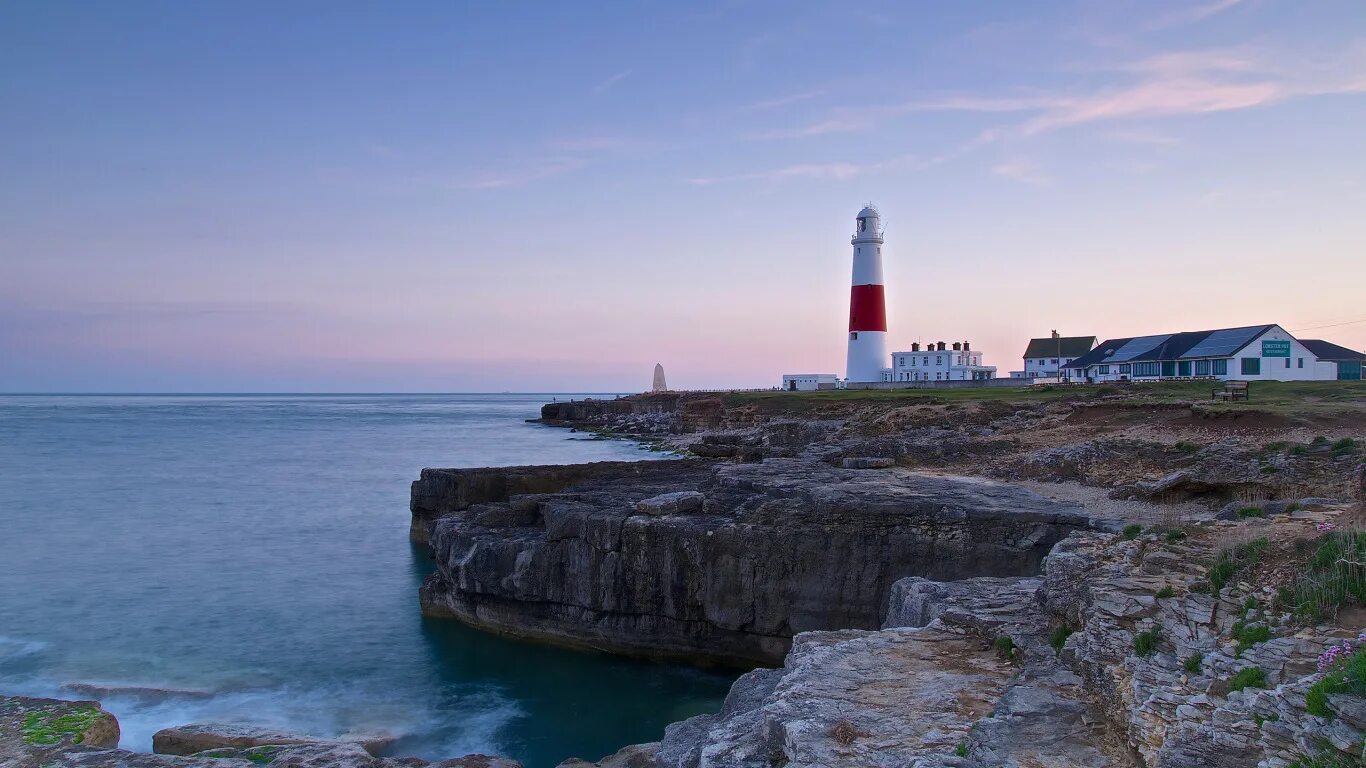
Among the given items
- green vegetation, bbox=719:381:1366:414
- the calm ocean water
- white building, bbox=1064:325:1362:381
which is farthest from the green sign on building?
the calm ocean water

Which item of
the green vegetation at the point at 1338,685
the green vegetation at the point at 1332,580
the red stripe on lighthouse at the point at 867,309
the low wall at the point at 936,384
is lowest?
the green vegetation at the point at 1338,685

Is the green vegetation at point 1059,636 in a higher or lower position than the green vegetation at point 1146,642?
lower

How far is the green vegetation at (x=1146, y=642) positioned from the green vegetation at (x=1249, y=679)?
98 cm

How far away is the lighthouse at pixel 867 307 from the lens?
186 ft

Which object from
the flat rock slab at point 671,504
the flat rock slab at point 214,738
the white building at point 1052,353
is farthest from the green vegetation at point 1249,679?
the white building at point 1052,353

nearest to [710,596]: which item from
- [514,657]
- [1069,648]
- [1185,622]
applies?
[514,657]

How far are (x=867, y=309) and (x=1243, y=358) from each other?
23.6 meters

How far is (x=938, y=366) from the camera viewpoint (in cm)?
6919

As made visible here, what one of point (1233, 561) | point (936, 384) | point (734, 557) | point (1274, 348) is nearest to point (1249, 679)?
point (1233, 561)

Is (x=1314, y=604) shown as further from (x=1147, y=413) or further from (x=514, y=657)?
(x=1147, y=413)

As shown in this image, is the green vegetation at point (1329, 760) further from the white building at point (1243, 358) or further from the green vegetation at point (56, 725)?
the white building at point (1243, 358)

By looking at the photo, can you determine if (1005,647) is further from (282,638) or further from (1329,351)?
(1329,351)

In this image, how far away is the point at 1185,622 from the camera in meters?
6.95

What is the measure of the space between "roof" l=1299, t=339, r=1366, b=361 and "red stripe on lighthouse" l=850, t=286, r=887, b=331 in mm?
26212
